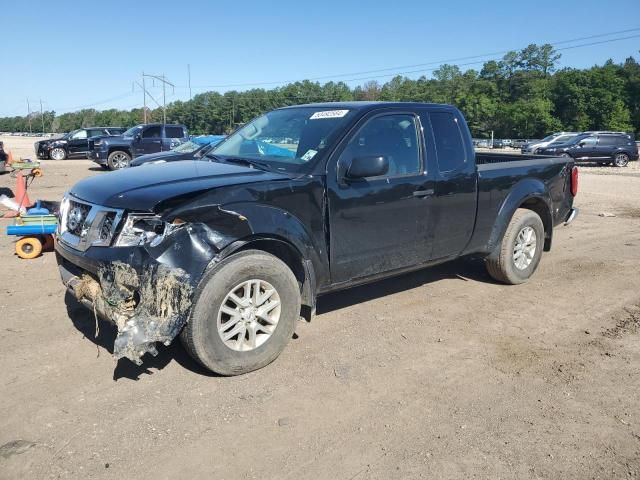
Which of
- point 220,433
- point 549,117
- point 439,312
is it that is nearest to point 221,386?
point 220,433

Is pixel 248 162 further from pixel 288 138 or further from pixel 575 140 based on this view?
pixel 575 140

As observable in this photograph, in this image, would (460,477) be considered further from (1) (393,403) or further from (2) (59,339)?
(2) (59,339)

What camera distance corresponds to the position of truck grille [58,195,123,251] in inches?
134

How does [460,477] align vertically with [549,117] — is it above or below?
below

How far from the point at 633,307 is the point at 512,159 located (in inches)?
82.5

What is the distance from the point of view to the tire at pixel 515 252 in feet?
18.5

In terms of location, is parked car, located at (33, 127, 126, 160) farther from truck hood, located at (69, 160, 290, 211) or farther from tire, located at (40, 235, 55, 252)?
truck hood, located at (69, 160, 290, 211)

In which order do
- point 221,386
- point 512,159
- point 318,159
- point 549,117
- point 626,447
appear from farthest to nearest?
point 549,117
point 512,159
point 318,159
point 221,386
point 626,447

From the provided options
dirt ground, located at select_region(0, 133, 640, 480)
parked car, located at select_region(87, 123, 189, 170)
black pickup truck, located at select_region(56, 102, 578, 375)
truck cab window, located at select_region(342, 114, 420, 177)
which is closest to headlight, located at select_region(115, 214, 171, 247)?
black pickup truck, located at select_region(56, 102, 578, 375)

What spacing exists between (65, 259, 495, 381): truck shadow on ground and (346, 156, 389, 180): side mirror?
5.02ft

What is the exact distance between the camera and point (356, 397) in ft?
11.2

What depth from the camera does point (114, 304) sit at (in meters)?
3.26

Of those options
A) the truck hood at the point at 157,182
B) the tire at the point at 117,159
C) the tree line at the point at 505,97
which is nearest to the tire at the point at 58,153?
the tire at the point at 117,159

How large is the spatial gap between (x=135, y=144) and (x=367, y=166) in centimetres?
1916
